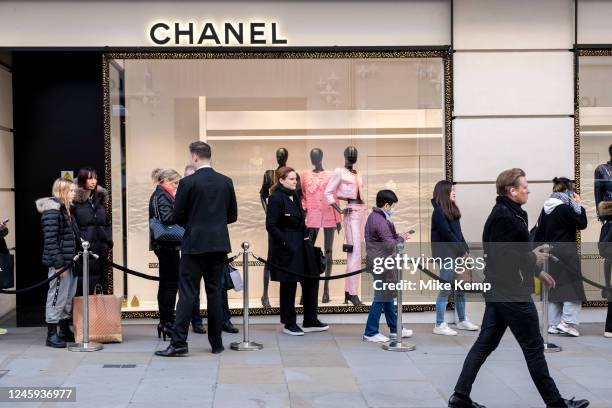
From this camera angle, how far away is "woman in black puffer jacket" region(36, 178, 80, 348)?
9.69 meters

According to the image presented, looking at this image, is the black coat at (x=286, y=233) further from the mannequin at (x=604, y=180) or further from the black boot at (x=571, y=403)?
the black boot at (x=571, y=403)

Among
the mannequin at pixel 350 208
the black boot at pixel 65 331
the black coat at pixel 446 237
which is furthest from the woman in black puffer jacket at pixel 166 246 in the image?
the black coat at pixel 446 237

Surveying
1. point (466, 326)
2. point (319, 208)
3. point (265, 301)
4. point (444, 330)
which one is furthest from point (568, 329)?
point (265, 301)

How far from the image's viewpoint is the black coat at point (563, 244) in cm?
1044

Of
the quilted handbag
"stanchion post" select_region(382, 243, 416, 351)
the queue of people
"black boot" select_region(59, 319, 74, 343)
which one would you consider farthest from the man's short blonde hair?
"black boot" select_region(59, 319, 74, 343)

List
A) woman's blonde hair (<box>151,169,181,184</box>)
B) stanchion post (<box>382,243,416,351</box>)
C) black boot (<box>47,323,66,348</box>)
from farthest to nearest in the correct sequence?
1. woman's blonde hair (<box>151,169,181,184</box>)
2. black boot (<box>47,323,66,348</box>)
3. stanchion post (<box>382,243,416,351</box>)

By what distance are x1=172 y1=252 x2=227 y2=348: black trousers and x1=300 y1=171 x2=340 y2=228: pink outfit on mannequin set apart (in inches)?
101

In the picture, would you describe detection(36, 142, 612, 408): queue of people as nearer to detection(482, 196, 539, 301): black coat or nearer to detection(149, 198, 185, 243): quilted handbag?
detection(149, 198, 185, 243): quilted handbag

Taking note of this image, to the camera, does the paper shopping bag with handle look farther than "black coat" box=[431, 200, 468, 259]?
Result: No

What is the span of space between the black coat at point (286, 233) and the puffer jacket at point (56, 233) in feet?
6.97

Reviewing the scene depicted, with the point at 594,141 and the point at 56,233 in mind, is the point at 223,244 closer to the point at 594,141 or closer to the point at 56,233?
the point at 56,233

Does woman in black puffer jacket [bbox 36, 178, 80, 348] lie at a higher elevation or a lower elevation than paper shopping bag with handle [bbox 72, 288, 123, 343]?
higher

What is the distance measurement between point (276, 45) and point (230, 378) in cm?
468

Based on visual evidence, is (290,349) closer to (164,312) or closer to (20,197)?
(164,312)
